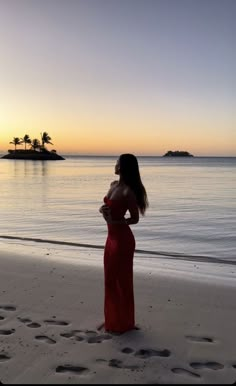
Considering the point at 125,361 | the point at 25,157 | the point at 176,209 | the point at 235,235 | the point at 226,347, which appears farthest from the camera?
the point at 25,157

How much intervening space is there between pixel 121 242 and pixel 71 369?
1.43 m

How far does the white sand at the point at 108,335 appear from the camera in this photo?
3884 millimetres

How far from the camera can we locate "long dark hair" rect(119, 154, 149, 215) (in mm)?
4709

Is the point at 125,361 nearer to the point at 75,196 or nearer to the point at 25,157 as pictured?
the point at 75,196

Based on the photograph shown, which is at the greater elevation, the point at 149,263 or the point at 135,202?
the point at 135,202

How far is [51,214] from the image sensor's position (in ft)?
60.4

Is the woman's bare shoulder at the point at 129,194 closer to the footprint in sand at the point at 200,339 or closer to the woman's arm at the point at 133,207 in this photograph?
the woman's arm at the point at 133,207

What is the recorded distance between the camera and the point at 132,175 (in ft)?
15.5

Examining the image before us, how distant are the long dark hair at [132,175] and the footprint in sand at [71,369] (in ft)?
5.74

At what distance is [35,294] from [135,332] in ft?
6.28

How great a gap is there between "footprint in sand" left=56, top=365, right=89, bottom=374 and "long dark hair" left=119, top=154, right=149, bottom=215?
1749mm

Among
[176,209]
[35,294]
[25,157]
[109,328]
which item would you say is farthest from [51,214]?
[25,157]

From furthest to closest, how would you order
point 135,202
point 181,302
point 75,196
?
point 75,196
point 181,302
point 135,202

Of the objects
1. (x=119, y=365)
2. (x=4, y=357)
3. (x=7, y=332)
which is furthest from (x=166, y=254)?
(x=4, y=357)
